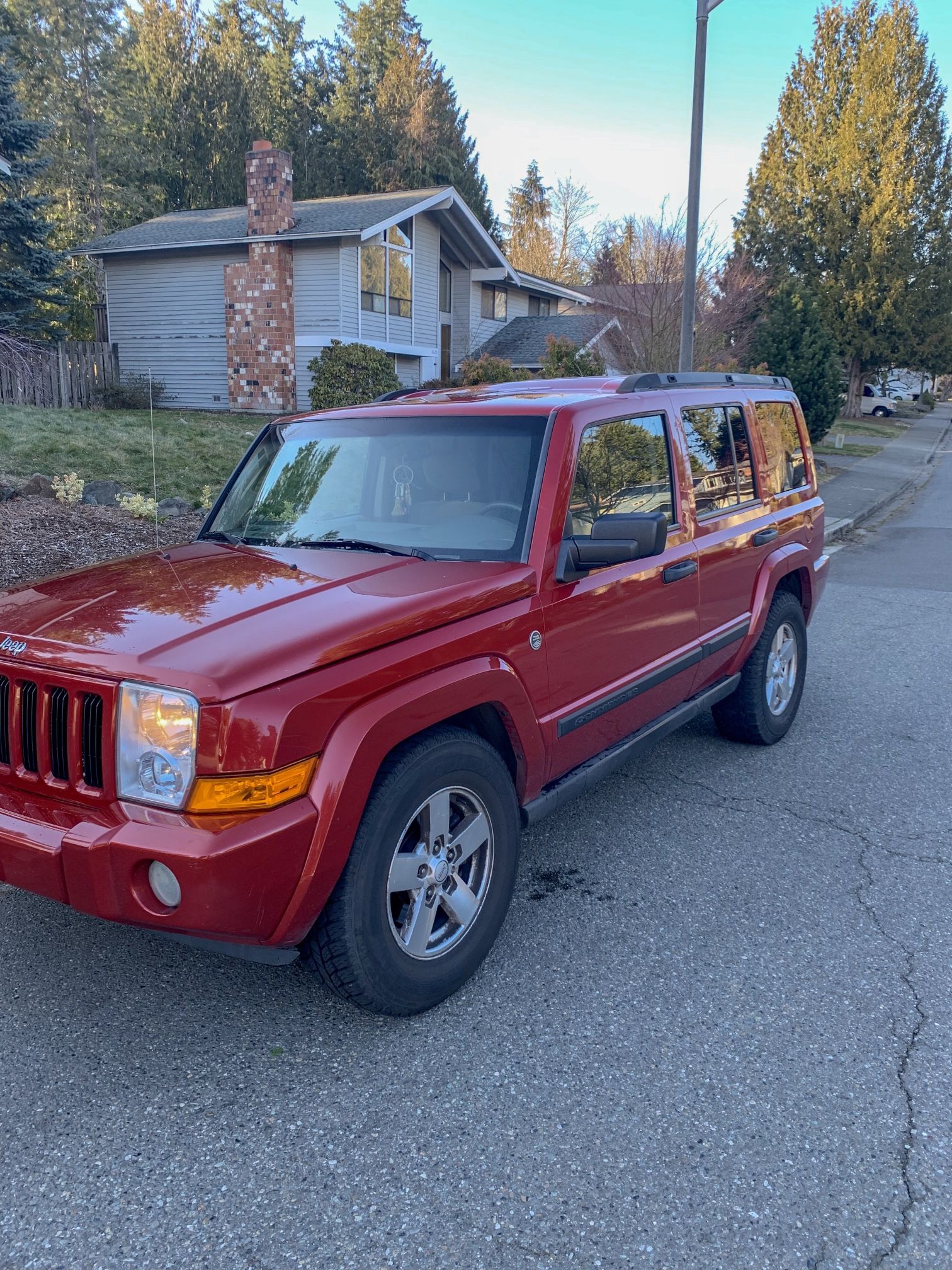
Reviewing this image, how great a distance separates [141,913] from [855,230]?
4380cm

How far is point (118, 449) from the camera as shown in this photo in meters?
13.0

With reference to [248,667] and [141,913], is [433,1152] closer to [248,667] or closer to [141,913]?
[141,913]

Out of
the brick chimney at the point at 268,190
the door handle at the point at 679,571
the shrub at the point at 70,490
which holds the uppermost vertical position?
the brick chimney at the point at 268,190

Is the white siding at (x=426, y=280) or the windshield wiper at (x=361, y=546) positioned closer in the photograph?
the windshield wiper at (x=361, y=546)

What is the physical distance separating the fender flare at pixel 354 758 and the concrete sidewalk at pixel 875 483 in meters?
10.1

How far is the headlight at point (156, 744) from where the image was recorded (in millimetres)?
2451

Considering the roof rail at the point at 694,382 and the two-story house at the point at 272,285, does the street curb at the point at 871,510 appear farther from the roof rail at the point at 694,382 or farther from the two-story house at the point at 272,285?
the two-story house at the point at 272,285

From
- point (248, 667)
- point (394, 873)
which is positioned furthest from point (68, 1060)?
point (248, 667)

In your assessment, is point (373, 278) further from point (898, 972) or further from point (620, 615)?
point (898, 972)

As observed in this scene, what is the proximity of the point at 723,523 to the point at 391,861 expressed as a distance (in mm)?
2576

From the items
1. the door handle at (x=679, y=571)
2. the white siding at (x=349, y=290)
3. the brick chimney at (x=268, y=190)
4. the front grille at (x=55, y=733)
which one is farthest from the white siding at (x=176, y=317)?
the front grille at (x=55, y=733)

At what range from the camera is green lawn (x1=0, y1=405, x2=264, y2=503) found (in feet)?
37.6

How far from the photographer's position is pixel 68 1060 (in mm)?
2764

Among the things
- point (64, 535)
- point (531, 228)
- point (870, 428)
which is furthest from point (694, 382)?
point (531, 228)
